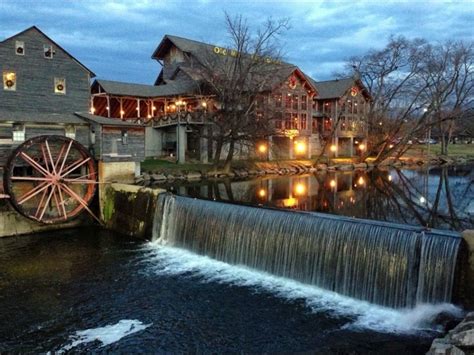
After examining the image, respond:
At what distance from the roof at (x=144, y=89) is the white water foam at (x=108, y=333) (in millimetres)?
33805

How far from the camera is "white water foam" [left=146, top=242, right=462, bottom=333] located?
9.48 m

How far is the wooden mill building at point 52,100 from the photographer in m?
22.1

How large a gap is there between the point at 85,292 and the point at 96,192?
10.4 meters

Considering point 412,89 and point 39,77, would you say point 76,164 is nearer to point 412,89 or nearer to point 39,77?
point 39,77

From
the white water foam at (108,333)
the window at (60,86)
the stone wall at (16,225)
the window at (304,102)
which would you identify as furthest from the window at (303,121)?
the white water foam at (108,333)

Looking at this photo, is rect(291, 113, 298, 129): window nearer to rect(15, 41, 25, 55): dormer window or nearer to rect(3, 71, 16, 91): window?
rect(15, 41, 25, 55): dormer window

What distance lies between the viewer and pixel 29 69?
2300 cm

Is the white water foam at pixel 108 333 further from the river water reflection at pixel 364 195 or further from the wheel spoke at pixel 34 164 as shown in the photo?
the wheel spoke at pixel 34 164

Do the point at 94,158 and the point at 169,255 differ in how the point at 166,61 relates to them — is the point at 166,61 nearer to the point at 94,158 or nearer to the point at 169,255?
the point at 94,158

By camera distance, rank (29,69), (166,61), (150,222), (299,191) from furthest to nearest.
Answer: (166,61), (299,191), (29,69), (150,222)

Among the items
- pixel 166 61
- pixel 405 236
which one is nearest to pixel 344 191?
pixel 405 236

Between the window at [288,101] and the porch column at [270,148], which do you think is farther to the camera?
the window at [288,101]

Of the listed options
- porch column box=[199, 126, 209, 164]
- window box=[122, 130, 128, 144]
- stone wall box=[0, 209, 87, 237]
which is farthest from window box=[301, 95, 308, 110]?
stone wall box=[0, 209, 87, 237]

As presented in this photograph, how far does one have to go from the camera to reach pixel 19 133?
20672 millimetres
